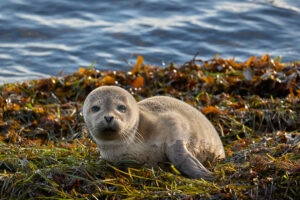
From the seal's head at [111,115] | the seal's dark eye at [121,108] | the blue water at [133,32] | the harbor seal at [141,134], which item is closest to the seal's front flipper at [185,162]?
the harbor seal at [141,134]

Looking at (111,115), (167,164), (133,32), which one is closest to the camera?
(111,115)

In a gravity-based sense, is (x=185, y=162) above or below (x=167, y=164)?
above

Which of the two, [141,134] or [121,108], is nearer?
[121,108]

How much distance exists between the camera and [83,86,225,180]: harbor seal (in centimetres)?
462

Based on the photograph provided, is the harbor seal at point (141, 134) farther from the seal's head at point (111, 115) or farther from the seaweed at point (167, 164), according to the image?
the seaweed at point (167, 164)

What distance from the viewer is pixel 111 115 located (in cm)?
456

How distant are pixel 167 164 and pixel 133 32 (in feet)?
27.7

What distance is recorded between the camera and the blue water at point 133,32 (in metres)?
11.7

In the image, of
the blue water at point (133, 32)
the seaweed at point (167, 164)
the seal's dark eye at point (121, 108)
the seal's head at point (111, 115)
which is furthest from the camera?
the blue water at point (133, 32)

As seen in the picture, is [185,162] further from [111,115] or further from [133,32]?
[133,32]

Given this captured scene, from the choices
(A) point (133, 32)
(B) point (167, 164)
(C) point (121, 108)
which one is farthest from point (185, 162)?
(A) point (133, 32)

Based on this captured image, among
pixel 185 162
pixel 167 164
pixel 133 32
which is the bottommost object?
pixel 167 164

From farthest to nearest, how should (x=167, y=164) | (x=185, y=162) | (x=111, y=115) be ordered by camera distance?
(x=167, y=164) < (x=185, y=162) < (x=111, y=115)

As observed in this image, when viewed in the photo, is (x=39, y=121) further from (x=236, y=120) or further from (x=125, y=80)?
(x=236, y=120)
